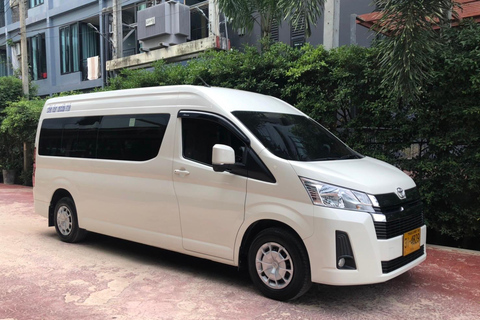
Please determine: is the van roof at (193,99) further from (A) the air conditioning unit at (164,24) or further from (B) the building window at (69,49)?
(B) the building window at (69,49)

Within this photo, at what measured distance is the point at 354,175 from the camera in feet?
13.1

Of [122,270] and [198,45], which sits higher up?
[198,45]

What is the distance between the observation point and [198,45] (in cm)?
1536

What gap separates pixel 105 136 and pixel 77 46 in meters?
17.5

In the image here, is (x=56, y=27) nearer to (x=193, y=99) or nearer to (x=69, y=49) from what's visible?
(x=69, y=49)

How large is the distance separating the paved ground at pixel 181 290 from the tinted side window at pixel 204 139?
57.6 inches

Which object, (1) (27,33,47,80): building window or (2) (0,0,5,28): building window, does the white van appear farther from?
(2) (0,0,5,28): building window

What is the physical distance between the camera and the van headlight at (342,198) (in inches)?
150

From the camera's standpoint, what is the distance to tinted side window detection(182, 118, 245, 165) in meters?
4.54

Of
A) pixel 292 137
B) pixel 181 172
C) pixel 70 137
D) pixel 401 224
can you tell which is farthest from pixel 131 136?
pixel 401 224

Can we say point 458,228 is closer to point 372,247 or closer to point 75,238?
point 372,247

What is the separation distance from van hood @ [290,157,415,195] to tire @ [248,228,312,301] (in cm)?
65

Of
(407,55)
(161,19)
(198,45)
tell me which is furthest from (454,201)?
(161,19)

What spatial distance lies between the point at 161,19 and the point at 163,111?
11.7m
